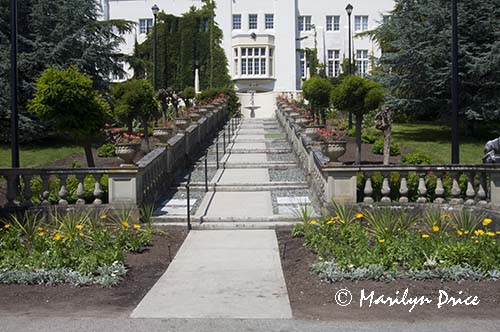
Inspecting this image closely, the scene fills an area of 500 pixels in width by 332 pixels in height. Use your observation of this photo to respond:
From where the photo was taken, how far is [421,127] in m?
33.0

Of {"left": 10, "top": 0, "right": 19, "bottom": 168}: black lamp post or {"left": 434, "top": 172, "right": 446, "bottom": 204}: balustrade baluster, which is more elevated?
{"left": 10, "top": 0, "right": 19, "bottom": 168}: black lamp post

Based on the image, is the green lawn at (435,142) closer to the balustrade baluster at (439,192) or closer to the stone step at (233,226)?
the balustrade baluster at (439,192)

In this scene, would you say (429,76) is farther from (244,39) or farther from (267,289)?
(244,39)

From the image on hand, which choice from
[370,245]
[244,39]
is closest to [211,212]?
[370,245]

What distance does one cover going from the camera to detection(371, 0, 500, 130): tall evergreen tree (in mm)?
24812

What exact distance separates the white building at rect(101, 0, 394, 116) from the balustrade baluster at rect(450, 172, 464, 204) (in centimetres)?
4387

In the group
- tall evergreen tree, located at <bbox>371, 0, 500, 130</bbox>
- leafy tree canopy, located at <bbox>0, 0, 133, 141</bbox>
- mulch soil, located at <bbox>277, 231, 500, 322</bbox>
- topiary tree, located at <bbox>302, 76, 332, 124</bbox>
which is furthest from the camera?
topiary tree, located at <bbox>302, 76, 332, 124</bbox>

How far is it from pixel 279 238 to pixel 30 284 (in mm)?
4697

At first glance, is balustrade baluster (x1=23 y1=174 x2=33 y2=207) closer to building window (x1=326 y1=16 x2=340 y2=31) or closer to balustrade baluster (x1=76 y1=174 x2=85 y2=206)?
balustrade baluster (x1=76 y1=174 x2=85 y2=206)

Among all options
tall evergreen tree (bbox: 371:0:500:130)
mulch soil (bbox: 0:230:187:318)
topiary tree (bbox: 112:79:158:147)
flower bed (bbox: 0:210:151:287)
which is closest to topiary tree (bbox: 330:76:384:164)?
topiary tree (bbox: 112:79:158:147)

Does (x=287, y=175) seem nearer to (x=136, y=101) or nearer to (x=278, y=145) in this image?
(x=136, y=101)

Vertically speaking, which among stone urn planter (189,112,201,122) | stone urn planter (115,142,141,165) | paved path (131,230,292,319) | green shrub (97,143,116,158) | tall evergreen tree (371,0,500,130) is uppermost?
tall evergreen tree (371,0,500,130)

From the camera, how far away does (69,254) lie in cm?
862

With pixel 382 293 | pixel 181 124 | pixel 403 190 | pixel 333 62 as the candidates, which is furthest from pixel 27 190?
pixel 333 62
